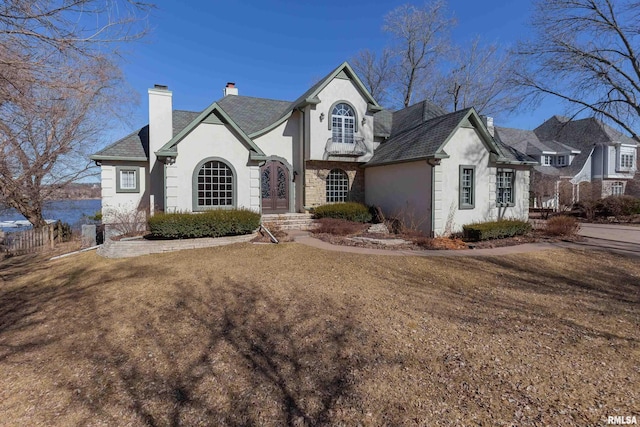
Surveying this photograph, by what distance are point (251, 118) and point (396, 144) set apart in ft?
27.1

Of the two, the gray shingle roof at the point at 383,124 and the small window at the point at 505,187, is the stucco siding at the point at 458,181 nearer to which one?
the small window at the point at 505,187

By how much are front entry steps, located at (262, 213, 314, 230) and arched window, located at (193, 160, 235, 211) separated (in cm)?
216

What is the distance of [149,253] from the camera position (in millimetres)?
10828

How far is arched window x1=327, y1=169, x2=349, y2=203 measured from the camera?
17.7m

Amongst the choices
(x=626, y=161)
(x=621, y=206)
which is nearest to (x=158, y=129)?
(x=621, y=206)

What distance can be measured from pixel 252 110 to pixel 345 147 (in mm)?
6412

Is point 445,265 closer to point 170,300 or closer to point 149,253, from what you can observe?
point 170,300

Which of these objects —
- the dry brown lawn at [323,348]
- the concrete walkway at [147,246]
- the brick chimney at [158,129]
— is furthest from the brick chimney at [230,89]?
the dry brown lawn at [323,348]

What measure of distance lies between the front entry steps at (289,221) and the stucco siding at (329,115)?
328 centimetres

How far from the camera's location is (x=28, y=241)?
1442 cm

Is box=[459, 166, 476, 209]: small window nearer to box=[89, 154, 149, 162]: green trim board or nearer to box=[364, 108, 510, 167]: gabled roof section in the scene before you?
box=[364, 108, 510, 167]: gabled roof section

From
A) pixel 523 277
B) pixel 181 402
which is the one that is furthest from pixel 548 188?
pixel 181 402

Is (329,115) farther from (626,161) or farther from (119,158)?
(626,161)

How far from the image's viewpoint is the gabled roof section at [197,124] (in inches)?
484
